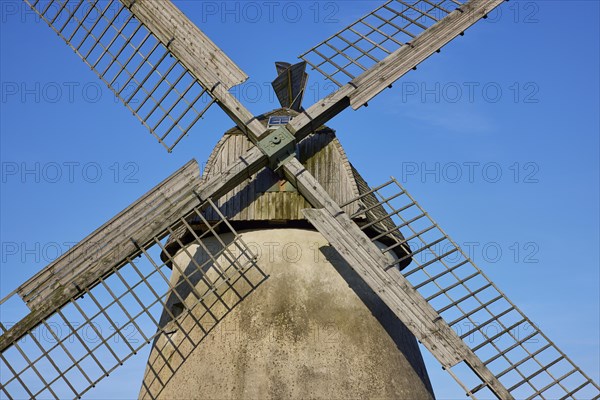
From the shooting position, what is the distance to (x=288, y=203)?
38.0 feet

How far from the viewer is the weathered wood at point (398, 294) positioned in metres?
10.5

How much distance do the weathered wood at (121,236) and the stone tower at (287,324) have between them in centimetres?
43

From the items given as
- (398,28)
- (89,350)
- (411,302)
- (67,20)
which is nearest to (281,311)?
(411,302)

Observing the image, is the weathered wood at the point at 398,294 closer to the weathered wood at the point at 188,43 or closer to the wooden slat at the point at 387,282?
the wooden slat at the point at 387,282

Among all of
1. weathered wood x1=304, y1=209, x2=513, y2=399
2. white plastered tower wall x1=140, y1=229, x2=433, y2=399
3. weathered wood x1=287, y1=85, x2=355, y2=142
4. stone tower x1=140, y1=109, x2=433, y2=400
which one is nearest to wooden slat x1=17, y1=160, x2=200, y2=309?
stone tower x1=140, y1=109, x2=433, y2=400

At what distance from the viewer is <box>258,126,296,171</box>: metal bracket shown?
11.3m

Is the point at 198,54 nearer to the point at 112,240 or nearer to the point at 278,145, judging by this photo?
the point at 278,145

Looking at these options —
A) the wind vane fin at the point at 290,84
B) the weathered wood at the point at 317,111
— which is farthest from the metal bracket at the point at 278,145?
the wind vane fin at the point at 290,84

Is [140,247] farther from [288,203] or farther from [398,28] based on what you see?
[398,28]

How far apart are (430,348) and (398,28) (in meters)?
4.08

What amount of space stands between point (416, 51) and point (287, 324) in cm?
365

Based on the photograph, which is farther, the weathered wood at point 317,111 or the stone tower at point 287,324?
the weathered wood at point 317,111

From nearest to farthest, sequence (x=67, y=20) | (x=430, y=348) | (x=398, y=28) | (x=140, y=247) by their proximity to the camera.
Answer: (x=430, y=348) < (x=140, y=247) < (x=398, y=28) < (x=67, y=20)

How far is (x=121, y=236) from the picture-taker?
1123cm
